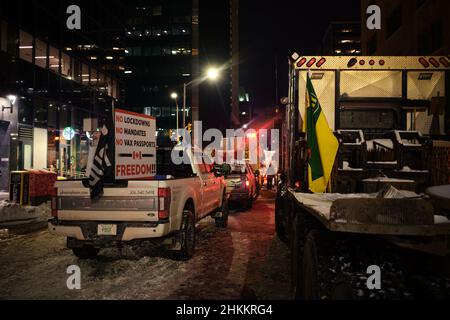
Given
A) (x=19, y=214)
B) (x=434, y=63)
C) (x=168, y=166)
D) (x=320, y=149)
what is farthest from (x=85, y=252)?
(x=434, y=63)

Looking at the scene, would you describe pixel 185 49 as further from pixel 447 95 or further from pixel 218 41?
pixel 447 95

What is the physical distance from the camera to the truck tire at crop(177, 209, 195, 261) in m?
7.18

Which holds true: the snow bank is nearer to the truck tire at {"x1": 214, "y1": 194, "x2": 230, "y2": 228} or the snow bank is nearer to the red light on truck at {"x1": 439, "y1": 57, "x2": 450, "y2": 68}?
the truck tire at {"x1": 214, "y1": 194, "x2": 230, "y2": 228}

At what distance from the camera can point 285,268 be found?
677 cm

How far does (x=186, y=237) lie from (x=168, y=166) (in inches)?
80.2

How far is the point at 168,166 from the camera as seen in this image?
8.75 m

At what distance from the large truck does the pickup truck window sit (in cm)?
220

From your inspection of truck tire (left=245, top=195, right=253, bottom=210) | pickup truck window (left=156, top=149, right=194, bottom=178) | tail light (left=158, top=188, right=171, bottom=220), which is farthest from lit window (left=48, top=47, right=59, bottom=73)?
tail light (left=158, top=188, right=171, bottom=220)

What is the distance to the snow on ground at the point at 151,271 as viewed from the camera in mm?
5473

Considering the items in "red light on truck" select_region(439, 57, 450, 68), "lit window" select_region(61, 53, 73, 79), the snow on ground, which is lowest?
the snow on ground

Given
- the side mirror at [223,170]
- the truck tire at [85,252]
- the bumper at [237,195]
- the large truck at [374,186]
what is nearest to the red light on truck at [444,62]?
the large truck at [374,186]

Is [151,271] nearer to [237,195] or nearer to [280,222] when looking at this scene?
[280,222]

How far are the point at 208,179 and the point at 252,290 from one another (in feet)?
14.1

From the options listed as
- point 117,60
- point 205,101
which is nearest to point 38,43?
point 117,60
